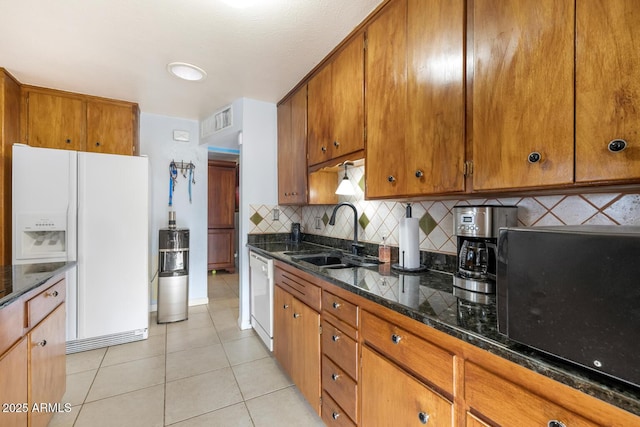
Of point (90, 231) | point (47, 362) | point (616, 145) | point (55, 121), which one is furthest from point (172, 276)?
point (616, 145)

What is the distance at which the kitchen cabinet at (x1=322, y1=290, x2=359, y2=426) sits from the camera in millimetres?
1255

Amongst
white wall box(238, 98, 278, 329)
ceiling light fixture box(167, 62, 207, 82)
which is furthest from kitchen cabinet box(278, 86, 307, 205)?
ceiling light fixture box(167, 62, 207, 82)

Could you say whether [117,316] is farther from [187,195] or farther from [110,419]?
[187,195]

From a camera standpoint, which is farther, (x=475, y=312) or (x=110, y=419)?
(x=110, y=419)

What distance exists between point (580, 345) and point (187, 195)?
371 cm

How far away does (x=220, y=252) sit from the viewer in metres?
5.42

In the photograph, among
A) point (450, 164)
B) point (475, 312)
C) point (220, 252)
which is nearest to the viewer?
point (475, 312)

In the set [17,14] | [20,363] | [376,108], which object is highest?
[17,14]

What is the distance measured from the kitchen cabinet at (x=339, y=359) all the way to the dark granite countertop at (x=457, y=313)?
0.12m

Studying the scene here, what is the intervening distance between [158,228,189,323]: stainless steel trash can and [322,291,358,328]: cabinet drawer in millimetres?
2180

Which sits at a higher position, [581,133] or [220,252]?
[581,133]

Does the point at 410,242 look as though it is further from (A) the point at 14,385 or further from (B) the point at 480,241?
(A) the point at 14,385

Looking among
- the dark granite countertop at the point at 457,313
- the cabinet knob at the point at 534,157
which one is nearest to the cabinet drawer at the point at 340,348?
the dark granite countertop at the point at 457,313

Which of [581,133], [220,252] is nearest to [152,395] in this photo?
[581,133]
